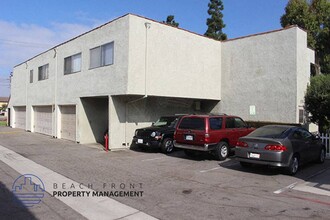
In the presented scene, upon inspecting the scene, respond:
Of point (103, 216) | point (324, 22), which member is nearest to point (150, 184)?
point (103, 216)

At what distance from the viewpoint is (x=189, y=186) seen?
7.91 m

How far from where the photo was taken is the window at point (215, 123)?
1169 cm

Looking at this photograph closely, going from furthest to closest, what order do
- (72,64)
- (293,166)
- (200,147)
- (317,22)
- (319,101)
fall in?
(317,22) < (72,64) < (319,101) < (200,147) < (293,166)

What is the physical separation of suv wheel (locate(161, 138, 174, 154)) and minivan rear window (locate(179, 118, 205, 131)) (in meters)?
1.85

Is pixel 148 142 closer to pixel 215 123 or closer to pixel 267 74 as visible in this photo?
pixel 215 123

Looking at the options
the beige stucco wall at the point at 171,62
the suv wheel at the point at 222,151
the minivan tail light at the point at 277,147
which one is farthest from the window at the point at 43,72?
the minivan tail light at the point at 277,147

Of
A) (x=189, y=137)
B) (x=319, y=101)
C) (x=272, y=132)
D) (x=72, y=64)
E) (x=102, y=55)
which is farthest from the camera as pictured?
(x=72, y=64)

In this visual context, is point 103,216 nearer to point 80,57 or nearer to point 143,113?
point 143,113

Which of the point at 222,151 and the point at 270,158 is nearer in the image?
the point at 270,158

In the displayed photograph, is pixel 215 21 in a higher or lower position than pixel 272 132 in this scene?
higher

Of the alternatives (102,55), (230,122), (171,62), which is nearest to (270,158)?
(230,122)

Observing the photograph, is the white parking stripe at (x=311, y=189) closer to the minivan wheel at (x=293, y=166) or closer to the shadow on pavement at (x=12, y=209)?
the minivan wheel at (x=293, y=166)

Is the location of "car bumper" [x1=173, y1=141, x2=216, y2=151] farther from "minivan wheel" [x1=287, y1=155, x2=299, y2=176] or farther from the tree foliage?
the tree foliage

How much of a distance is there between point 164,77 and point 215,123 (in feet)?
15.4
